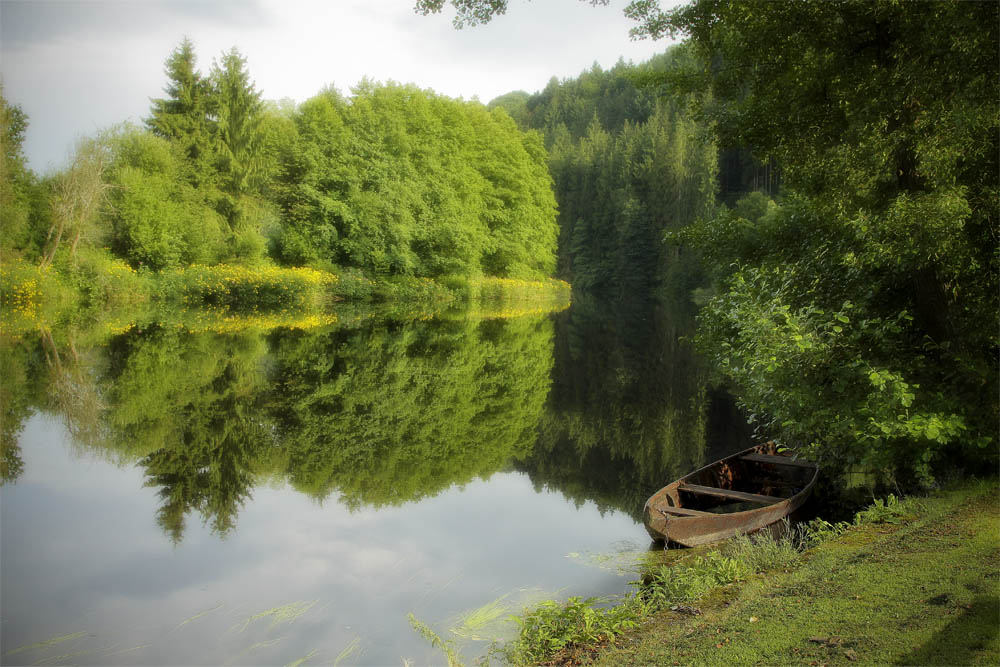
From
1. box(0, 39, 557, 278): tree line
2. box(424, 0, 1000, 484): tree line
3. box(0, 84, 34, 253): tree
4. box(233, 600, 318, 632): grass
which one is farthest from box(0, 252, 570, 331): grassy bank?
box(424, 0, 1000, 484): tree line

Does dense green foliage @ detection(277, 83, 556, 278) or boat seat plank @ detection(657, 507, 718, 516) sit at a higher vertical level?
dense green foliage @ detection(277, 83, 556, 278)

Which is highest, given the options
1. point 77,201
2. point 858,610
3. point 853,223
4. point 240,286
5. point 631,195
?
point 631,195

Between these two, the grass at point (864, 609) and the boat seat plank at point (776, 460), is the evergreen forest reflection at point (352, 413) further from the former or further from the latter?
the grass at point (864, 609)

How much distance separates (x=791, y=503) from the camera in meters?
7.86

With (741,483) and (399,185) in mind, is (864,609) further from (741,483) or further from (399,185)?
(399,185)

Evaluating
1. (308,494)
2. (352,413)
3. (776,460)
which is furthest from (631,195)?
(308,494)

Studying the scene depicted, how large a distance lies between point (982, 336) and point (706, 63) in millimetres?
5894

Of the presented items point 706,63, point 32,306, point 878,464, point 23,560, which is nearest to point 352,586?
point 23,560

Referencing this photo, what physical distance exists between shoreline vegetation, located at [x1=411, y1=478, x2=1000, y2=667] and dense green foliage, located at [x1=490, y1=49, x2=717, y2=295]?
177 feet

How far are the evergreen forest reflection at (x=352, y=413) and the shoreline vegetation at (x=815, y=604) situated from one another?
3.15 metres

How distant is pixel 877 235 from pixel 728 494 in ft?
11.0

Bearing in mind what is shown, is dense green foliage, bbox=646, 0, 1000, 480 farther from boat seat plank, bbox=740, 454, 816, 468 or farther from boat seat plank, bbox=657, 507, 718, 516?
boat seat plank, bbox=657, 507, 718, 516

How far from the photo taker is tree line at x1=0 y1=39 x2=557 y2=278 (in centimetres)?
2833

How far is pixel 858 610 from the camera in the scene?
460 cm
